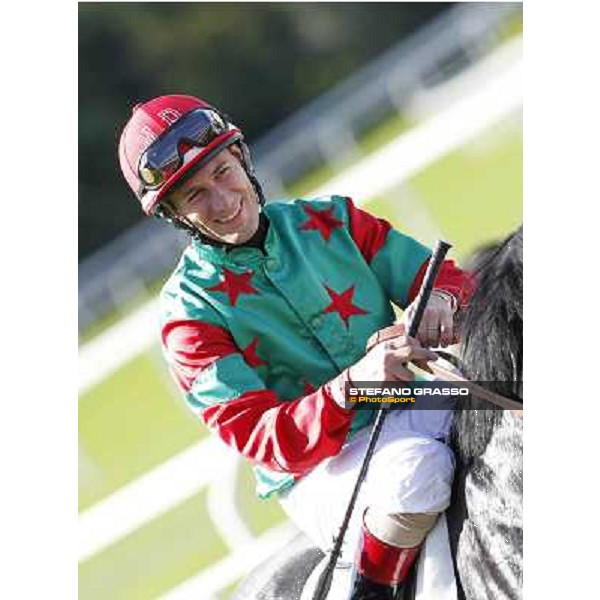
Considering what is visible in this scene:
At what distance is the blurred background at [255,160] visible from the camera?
243 centimetres

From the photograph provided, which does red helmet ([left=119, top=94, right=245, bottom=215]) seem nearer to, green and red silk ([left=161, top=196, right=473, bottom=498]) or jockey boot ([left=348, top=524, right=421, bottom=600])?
green and red silk ([left=161, top=196, right=473, bottom=498])

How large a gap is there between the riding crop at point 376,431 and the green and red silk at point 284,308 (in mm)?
72

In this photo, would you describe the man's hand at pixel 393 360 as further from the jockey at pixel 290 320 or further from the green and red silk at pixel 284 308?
the green and red silk at pixel 284 308

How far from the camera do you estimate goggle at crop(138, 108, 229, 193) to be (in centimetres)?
209

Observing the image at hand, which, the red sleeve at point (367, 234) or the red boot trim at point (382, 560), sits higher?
the red sleeve at point (367, 234)

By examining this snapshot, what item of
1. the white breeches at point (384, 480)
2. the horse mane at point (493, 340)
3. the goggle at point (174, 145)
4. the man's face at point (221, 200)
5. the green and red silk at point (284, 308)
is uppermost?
the goggle at point (174, 145)

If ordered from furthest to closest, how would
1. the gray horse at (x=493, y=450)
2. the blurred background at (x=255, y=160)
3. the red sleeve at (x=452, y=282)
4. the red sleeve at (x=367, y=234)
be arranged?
the blurred background at (x=255, y=160) → the red sleeve at (x=367, y=234) → the red sleeve at (x=452, y=282) → the gray horse at (x=493, y=450)

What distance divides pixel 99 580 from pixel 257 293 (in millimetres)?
832

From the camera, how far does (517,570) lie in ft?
6.39

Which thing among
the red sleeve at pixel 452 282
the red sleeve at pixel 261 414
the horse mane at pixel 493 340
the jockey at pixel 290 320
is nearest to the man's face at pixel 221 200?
the jockey at pixel 290 320

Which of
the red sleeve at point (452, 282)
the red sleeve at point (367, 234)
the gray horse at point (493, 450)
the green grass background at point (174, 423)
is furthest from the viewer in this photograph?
the green grass background at point (174, 423)

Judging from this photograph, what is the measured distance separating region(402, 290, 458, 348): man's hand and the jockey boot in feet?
0.88

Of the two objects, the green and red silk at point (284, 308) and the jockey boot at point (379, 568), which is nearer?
the jockey boot at point (379, 568)
